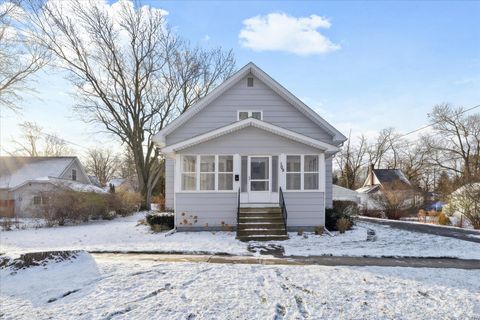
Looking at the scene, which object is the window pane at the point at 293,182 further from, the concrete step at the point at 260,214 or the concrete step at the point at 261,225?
the concrete step at the point at 261,225

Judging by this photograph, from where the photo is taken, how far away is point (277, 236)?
34.8ft

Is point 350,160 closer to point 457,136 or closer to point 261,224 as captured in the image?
point 457,136

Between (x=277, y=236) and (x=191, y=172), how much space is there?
4.12 meters

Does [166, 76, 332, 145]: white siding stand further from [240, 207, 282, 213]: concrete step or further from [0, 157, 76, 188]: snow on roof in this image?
[0, 157, 76, 188]: snow on roof

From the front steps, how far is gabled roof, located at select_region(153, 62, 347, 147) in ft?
15.7

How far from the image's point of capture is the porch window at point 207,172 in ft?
39.5

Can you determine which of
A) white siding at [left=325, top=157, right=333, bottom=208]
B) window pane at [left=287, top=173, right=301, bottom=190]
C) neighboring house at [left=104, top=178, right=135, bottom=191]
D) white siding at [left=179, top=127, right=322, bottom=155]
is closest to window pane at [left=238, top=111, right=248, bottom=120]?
white siding at [left=179, top=127, right=322, bottom=155]

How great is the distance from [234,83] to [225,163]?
14.3 ft

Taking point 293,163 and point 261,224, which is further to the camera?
point 293,163

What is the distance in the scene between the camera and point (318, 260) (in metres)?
7.75

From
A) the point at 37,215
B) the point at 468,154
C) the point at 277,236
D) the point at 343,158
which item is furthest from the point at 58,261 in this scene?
the point at 343,158

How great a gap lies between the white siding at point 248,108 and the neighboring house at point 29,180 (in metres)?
9.50

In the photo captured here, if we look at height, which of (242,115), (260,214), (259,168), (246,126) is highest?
(242,115)

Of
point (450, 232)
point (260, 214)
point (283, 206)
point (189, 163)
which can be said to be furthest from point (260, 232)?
point (450, 232)
